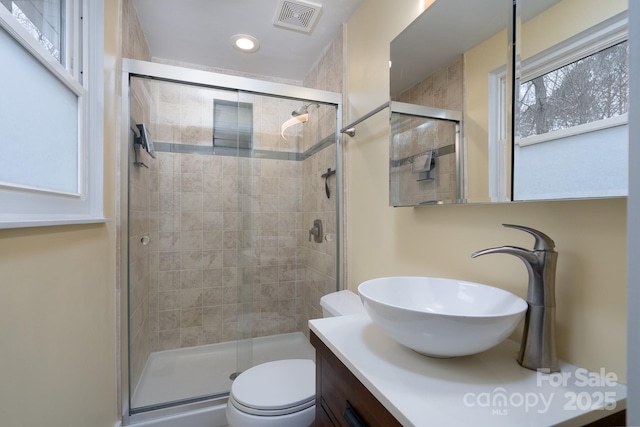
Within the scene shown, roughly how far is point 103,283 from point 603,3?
6.46 ft

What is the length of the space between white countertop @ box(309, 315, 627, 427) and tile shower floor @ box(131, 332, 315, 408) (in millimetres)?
1419

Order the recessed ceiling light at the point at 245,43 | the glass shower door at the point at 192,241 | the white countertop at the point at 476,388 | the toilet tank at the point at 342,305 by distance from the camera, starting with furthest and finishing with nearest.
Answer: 1. the recessed ceiling light at the point at 245,43
2. the glass shower door at the point at 192,241
3. the toilet tank at the point at 342,305
4. the white countertop at the point at 476,388

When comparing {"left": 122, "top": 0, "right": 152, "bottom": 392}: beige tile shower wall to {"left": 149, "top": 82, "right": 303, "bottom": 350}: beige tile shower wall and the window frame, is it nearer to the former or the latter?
{"left": 149, "top": 82, "right": 303, "bottom": 350}: beige tile shower wall

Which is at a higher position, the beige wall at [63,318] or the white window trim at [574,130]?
the white window trim at [574,130]

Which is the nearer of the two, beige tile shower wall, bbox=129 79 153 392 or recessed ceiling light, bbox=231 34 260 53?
beige tile shower wall, bbox=129 79 153 392

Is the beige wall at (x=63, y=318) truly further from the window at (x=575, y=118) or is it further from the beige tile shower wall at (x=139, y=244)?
the window at (x=575, y=118)

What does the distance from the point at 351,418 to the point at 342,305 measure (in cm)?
82

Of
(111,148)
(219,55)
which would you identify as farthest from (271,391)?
(219,55)

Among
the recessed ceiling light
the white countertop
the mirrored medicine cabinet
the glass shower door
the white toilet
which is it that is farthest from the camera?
the recessed ceiling light

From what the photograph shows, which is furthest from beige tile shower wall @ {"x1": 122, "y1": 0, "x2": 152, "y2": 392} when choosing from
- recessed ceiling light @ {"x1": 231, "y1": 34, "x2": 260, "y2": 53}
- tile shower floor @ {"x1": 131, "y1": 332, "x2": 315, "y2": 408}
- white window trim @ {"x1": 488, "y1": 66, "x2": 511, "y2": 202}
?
white window trim @ {"x1": 488, "y1": 66, "x2": 511, "y2": 202}

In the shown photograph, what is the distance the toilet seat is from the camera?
1164 mm

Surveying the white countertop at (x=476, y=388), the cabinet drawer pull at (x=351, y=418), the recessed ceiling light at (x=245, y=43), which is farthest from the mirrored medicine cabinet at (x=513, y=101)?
the recessed ceiling light at (x=245, y=43)

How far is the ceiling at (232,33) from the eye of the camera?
167cm

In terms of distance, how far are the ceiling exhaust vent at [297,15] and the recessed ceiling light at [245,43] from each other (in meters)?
0.29
